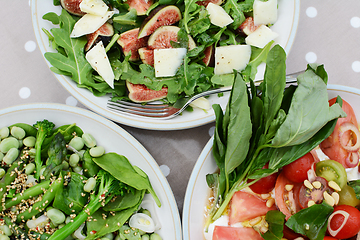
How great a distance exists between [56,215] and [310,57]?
6.15ft

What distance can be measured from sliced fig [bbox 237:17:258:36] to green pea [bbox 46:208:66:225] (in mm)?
1486

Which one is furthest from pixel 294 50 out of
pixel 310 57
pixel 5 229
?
pixel 5 229

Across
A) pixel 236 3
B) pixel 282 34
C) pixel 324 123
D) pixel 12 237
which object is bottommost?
pixel 12 237

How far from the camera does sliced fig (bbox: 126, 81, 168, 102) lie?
1.64 m

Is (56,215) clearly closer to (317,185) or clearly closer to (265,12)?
(317,185)

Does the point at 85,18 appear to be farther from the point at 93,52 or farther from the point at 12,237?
the point at 12,237

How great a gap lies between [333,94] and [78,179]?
1.50 meters

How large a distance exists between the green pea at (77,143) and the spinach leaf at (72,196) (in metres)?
0.15

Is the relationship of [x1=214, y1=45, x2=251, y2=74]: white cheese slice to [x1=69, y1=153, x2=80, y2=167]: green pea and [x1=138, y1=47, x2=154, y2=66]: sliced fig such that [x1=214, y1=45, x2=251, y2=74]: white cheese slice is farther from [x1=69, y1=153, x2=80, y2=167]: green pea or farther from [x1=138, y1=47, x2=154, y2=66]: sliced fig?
[x1=69, y1=153, x2=80, y2=167]: green pea

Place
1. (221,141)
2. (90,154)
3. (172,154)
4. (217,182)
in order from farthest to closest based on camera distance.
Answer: (172,154) < (90,154) < (217,182) < (221,141)

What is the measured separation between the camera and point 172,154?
183 centimetres

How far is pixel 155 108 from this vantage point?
5.48 feet

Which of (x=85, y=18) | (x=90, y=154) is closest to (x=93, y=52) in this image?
(x=85, y=18)

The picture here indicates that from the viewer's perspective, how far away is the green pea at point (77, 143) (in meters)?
1.62
